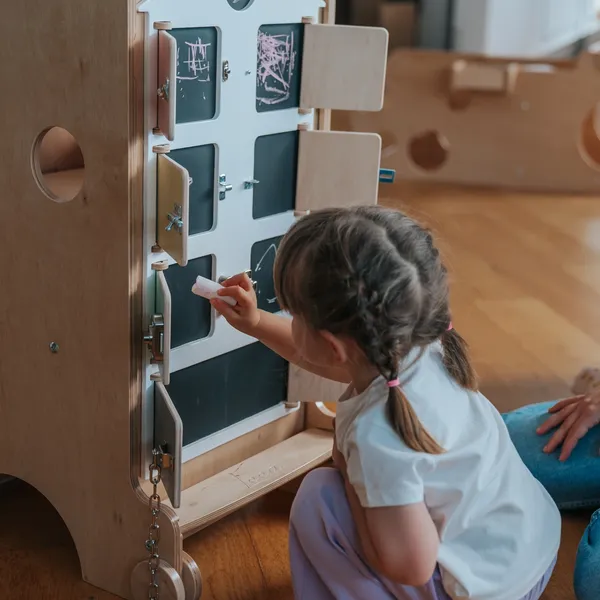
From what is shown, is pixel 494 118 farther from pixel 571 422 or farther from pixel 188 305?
pixel 188 305

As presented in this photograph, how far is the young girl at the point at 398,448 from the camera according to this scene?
2.78 feet

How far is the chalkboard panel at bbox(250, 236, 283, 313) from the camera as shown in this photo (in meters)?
1.26

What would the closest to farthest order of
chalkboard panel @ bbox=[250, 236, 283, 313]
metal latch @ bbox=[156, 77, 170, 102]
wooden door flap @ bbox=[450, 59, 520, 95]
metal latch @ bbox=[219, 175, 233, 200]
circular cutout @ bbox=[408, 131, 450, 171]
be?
metal latch @ bbox=[156, 77, 170, 102] < metal latch @ bbox=[219, 175, 233, 200] < chalkboard panel @ bbox=[250, 236, 283, 313] < wooden door flap @ bbox=[450, 59, 520, 95] < circular cutout @ bbox=[408, 131, 450, 171]

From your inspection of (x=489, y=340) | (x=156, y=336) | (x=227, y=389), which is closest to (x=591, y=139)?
(x=489, y=340)

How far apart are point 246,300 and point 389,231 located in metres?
0.26

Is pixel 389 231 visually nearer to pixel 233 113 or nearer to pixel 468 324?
pixel 233 113

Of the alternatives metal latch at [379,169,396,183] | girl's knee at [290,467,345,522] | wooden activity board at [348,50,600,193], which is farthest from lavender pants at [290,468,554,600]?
wooden activity board at [348,50,600,193]

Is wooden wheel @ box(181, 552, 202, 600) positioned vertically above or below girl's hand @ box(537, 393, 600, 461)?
below

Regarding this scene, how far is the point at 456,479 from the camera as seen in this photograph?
90cm

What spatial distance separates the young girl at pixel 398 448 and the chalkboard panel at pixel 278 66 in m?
0.35

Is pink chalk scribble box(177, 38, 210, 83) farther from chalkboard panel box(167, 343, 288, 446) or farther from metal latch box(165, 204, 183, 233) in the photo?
chalkboard panel box(167, 343, 288, 446)

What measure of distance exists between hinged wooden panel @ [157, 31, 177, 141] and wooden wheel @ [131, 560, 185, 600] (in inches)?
19.3

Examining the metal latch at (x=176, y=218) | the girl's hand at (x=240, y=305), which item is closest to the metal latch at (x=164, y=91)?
the metal latch at (x=176, y=218)

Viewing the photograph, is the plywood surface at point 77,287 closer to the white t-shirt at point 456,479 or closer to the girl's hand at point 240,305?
the girl's hand at point 240,305
